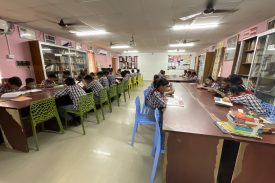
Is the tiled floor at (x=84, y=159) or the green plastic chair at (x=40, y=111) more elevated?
the green plastic chair at (x=40, y=111)

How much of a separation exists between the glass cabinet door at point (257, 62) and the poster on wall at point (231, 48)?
1.25 metres

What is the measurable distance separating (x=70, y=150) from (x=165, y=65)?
34.9 ft

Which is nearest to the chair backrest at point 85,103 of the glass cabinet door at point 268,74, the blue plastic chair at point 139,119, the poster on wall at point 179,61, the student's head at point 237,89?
the blue plastic chair at point 139,119

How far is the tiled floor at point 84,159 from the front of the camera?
5.20ft

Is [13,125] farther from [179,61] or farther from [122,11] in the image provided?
[179,61]

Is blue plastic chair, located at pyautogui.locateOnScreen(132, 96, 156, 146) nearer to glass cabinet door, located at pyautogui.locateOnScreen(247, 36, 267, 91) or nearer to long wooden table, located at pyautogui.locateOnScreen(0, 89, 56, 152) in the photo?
long wooden table, located at pyautogui.locateOnScreen(0, 89, 56, 152)

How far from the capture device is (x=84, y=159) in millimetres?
1890

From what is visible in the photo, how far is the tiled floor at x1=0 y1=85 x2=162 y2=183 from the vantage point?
1586 mm

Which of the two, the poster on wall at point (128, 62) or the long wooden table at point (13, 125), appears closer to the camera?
the long wooden table at point (13, 125)

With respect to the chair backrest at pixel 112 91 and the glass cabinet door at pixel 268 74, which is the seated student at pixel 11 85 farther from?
the glass cabinet door at pixel 268 74

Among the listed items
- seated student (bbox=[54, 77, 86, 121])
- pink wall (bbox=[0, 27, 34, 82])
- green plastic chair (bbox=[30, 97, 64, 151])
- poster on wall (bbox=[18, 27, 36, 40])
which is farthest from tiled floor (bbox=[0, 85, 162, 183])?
poster on wall (bbox=[18, 27, 36, 40])

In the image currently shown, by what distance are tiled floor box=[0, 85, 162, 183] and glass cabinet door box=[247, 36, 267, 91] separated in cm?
340

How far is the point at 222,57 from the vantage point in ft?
19.2

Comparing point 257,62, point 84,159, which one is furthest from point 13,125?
point 257,62
